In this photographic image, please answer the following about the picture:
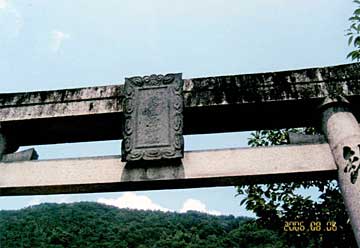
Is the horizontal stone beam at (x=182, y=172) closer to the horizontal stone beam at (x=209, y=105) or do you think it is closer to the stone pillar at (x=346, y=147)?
the stone pillar at (x=346, y=147)

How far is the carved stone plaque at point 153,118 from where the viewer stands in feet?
11.5

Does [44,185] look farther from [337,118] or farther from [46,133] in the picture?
[337,118]

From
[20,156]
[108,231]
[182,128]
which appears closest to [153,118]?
[182,128]

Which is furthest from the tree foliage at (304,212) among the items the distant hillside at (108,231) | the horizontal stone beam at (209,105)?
the distant hillside at (108,231)

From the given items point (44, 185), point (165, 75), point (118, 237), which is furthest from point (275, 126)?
point (118, 237)

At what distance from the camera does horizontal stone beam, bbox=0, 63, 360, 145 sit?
3699 mm

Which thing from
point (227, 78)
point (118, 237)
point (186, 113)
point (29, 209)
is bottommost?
point (186, 113)

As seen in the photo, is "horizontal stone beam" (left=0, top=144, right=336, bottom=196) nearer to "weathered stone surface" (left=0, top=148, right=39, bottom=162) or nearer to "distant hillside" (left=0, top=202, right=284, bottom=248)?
"weathered stone surface" (left=0, top=148, right=39, bottom=162)

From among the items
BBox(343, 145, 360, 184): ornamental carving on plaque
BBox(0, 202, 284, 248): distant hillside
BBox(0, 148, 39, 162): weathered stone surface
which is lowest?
BBox(343, 145, 360, 184): ornamental carving on plaque

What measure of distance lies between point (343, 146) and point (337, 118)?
32 cm

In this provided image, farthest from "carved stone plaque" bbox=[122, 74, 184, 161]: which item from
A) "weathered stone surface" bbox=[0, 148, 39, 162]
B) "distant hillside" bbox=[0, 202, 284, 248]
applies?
"distant hillside" bbox=[0, 202, 284, 248]

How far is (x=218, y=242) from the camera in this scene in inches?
866

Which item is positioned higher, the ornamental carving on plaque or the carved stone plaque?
the carved stone plaque

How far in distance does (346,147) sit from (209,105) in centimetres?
131
